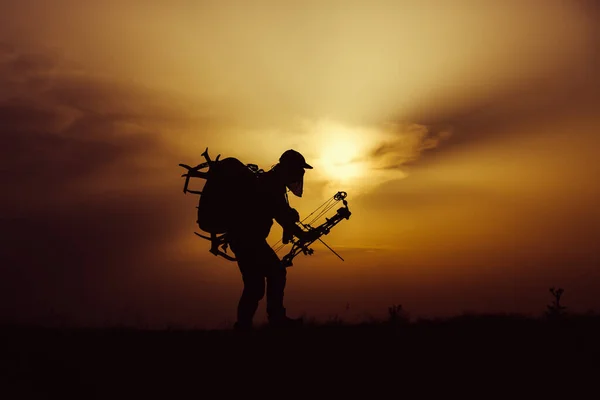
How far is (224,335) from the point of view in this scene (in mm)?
15656

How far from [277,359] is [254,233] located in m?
3.80

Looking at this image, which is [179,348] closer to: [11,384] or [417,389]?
[11,384]

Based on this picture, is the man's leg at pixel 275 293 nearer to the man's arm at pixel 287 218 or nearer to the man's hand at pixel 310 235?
the man's arm at pixel 287 218

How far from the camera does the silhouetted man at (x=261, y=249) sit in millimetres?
15602

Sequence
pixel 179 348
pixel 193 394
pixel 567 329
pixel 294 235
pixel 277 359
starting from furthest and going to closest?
pixel 294 235
pixel 567 329
pixel 179 348
pixel 277 359
pixel 193 394

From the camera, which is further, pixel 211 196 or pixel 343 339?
pixel 211 196

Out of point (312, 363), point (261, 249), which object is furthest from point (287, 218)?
point (312, 363)

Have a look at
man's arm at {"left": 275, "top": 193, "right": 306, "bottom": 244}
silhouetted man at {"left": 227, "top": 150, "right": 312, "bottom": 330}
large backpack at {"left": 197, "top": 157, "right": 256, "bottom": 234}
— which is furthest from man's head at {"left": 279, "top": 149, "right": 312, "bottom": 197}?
large backpack at {"left": 197, "top": 157, "right": 256, "bottom": 234}

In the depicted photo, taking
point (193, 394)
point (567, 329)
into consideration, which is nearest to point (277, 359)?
point (193, 394)

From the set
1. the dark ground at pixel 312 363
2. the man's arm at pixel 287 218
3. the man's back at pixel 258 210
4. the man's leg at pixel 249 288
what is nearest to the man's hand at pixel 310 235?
the man's arm at pixel 287 218

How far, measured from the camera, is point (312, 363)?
40.4ft

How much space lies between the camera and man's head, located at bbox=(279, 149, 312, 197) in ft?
53.8

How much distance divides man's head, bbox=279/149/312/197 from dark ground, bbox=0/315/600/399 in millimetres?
3196

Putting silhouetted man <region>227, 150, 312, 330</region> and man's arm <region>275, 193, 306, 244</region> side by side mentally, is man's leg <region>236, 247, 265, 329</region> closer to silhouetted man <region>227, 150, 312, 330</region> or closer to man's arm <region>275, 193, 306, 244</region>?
silhouetted man <region>227, 150, 312, 330</region>
